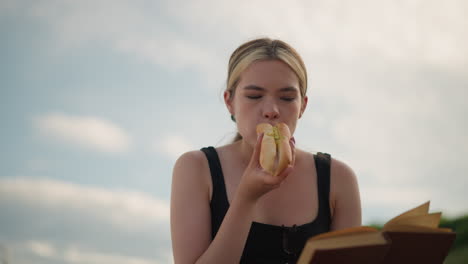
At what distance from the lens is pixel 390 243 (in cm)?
179

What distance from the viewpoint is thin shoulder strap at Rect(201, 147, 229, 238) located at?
149 inches

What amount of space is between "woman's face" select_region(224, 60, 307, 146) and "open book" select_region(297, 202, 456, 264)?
1.67 metres

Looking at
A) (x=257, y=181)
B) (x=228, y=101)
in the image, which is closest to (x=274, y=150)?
(x=257, y=181)

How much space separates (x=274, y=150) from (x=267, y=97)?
72 centimetres

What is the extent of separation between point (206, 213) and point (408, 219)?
78.7 inches

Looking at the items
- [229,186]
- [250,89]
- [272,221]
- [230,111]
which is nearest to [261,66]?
[250,89]

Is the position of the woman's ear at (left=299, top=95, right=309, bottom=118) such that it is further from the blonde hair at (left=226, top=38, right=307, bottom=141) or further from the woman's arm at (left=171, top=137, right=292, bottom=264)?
the woman's arm at (left=171, top=137, right=292, bottom=264)

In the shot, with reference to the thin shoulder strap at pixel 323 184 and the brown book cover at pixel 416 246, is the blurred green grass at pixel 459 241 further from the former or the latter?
the brown book cover at pixel 416 246

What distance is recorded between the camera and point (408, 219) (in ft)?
6.42

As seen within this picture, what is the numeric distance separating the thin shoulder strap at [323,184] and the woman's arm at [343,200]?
0.05 metres

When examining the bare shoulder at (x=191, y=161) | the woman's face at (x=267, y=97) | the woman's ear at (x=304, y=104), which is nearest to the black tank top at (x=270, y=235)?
the bare shoulder at (x=191, y=161)

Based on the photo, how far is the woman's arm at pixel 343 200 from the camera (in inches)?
157

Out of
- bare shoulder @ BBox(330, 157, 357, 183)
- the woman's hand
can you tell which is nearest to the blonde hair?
bare shoulder @ BBox(330, 157, 357, 183)

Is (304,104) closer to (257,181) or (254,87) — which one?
(254,87)
